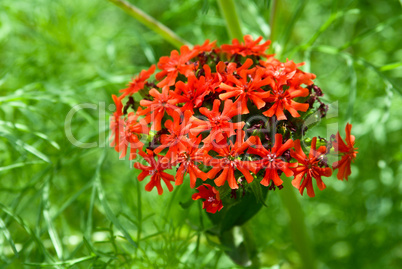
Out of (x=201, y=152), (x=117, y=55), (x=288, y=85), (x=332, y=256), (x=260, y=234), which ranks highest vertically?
(x=117, y=55)

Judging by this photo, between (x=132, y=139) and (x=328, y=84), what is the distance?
1.65 m

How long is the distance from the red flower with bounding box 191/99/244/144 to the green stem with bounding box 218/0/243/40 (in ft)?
2.07

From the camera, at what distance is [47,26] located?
2277 millimetres

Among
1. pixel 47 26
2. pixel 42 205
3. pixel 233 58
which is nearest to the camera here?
pixel 233 58

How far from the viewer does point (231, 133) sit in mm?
956

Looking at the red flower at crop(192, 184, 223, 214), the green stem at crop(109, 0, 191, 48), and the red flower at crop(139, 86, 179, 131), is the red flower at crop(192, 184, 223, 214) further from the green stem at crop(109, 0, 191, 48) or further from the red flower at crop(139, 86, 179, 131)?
the green stem at crop(109, 0, 191, 48)

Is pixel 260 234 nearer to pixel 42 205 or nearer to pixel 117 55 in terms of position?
pixel 42 205

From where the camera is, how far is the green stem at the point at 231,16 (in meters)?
1.52

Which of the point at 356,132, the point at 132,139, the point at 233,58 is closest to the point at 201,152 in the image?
the point at 132,139

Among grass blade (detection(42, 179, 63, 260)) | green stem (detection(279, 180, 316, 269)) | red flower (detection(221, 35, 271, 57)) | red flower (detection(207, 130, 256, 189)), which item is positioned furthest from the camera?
green stem (detection(279, 180, 316, 269))

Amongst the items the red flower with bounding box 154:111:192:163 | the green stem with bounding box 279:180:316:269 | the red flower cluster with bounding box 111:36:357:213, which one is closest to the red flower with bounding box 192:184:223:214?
the red flower cluster with bounding box 111:36:357:213

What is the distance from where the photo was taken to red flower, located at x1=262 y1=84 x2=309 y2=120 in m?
1.02

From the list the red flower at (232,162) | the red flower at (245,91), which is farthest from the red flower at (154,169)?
the red flower at (245,91)

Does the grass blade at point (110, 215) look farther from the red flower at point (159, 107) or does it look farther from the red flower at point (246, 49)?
the red flower at point (246, 49)
